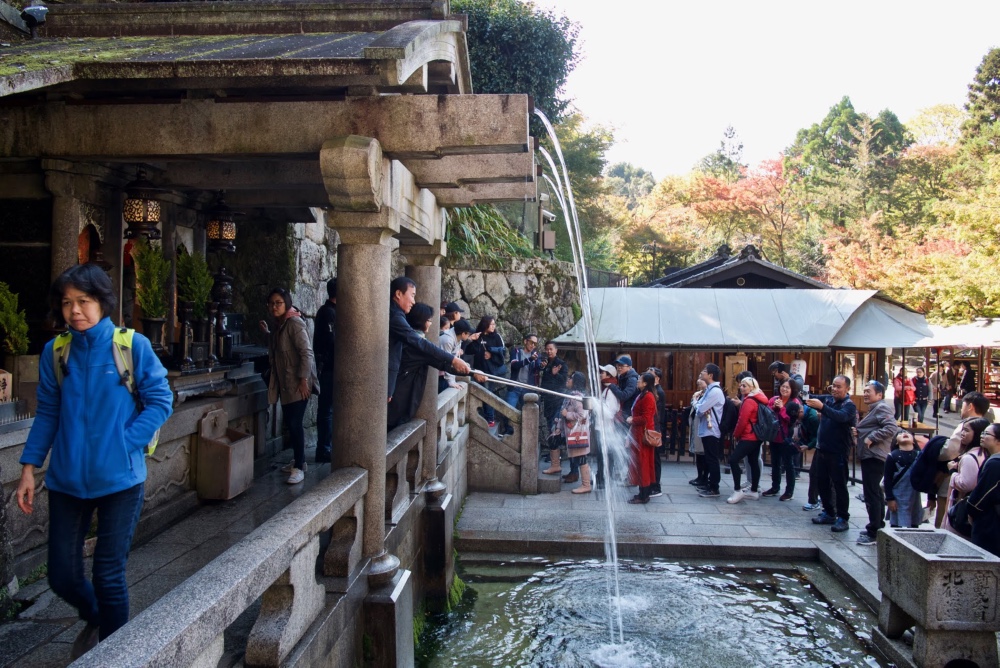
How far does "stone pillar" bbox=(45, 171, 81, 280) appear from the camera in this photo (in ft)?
20.3

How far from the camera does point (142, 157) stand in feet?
17.5

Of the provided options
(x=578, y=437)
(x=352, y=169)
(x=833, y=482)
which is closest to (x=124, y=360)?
(x=352, y=169)

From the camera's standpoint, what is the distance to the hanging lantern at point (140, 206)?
6719mm

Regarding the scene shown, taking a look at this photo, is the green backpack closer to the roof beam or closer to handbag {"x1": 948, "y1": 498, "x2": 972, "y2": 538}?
the roof beam

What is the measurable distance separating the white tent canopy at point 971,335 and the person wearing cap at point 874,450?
41.5 feet

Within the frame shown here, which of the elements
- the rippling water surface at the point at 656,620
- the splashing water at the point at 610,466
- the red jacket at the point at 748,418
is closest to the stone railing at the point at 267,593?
the rippling water surface at the point at 656,620

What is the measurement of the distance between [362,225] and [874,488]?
749 cm

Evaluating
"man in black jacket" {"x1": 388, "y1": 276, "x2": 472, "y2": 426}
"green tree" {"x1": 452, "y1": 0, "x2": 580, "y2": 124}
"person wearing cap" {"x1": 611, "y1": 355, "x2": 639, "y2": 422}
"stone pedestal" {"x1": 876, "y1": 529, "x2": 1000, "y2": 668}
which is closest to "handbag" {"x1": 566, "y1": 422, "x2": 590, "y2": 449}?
"person wearing cap" {"x1": 611, "y1": 355, "x2": 639, "y2": 422}

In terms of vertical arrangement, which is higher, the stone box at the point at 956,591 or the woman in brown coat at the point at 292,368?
the woman in brown coat at the point at 292,368

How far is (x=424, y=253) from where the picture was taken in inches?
322

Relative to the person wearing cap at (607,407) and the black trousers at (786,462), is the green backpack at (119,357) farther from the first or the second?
the black trousers at (786,462)

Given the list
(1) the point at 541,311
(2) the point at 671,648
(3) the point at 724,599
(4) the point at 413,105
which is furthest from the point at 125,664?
(1) the point at 541,311

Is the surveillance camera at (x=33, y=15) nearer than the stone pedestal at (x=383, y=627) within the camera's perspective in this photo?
No

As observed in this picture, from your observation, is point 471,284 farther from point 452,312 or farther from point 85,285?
point 85,285
